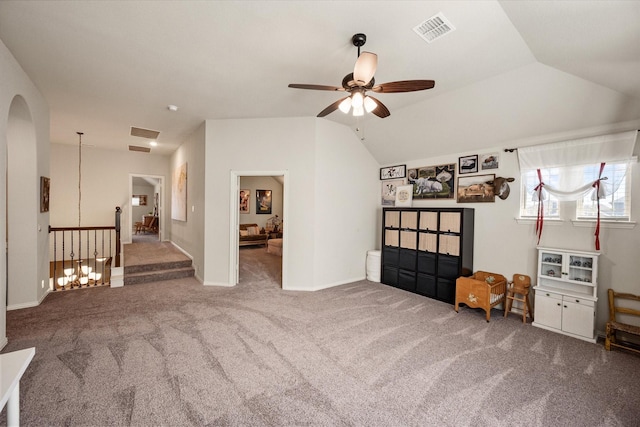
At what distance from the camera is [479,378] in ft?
7.67

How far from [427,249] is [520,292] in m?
1.38

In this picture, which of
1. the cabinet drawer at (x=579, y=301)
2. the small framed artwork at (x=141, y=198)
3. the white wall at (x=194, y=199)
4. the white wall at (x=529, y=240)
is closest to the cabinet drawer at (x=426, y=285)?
the white wall at (x=529, y=240)

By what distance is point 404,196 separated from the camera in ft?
17.5

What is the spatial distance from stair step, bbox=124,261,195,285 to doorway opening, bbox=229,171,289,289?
3.56 feet

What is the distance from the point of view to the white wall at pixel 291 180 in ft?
15.6

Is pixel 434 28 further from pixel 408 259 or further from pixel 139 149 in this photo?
pixel 139 149

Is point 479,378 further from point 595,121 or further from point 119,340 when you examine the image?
point 119,340

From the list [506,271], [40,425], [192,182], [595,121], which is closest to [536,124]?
[595,121]

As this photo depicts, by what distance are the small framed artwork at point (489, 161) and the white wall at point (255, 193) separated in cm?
766

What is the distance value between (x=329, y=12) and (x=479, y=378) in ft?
11.2

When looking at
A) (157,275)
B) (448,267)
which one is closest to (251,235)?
(157,275)

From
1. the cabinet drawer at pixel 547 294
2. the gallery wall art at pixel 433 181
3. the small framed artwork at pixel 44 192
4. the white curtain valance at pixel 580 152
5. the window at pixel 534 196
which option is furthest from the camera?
the gallery wall art at pixel 433 181

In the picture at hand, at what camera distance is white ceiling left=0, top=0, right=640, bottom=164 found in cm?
217

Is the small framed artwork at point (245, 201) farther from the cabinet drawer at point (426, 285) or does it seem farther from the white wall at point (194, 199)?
the cabinet drawer at point (426, 285)
